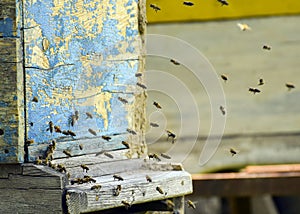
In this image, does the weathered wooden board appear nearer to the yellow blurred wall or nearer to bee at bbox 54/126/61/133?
bee at bbox 54/126/61/133

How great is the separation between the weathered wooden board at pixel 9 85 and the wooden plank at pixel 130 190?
33cm

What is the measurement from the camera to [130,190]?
14.9ft

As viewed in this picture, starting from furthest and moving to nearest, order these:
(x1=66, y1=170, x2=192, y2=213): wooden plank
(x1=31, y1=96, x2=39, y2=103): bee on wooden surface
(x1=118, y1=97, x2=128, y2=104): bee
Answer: (x1=118, y1=97, x2=128, y2=104): bee, (x1=31, y1=96, x2=39, y2=103): bee on wooden surface, (x1=66, y1=170, x2=192, y2=213): wooden plank

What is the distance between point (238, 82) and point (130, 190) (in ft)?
15.1

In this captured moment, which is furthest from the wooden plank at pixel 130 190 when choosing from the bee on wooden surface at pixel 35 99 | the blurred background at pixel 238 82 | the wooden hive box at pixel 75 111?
the blurred background at pixel 238 82

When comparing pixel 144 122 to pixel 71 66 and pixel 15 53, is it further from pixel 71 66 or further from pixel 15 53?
pixel 15 53

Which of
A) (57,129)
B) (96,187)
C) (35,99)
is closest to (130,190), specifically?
(96,187)

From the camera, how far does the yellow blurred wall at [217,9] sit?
8.77 metres

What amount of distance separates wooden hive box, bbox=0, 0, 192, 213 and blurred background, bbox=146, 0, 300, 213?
3707 millimetres

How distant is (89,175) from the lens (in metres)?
4.73

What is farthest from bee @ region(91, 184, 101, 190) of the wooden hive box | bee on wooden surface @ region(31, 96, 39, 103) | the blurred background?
the blurred background

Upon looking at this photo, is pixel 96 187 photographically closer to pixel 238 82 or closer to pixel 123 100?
pixel 123 100

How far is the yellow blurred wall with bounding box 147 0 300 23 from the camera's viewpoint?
8.77 meters

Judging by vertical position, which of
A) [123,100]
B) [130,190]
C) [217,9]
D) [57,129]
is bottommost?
[130,190]
